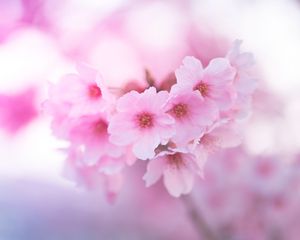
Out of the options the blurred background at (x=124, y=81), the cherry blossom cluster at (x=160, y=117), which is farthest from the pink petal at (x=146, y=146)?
the blurred background at (x=124, y=81)

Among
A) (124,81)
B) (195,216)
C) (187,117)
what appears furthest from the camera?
(124,81)

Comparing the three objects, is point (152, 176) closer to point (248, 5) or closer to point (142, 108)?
point (142, 108)

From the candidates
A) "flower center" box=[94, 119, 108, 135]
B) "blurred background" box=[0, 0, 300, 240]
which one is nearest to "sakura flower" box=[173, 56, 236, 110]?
"flower center" box=[94, 119, 108, 135]

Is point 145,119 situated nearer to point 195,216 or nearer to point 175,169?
point 175,169

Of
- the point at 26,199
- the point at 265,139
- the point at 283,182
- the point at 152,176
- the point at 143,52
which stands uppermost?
the point at 143,52

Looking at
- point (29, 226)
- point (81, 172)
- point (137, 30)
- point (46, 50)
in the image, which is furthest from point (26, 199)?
point (81, 172)

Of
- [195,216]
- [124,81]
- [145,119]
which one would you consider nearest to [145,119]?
[145,119]
